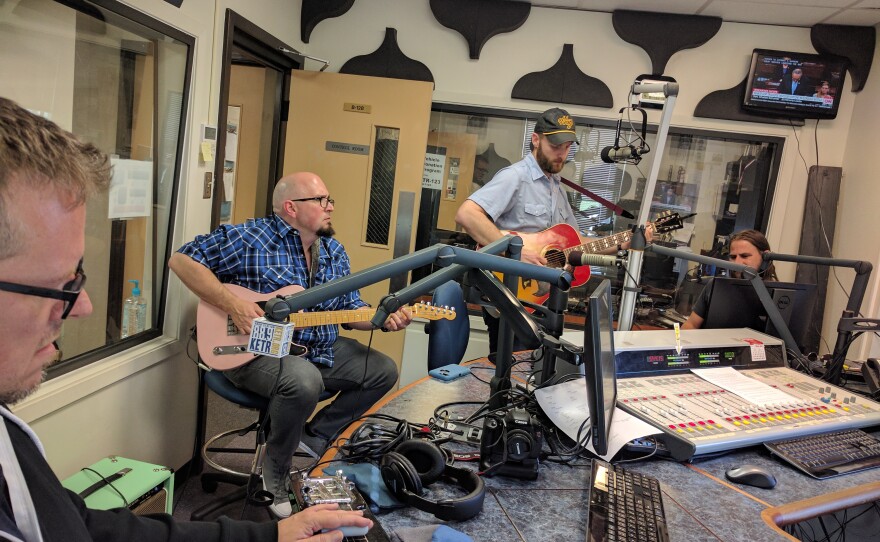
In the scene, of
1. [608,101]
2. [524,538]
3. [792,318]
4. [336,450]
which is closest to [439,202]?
[608,101]

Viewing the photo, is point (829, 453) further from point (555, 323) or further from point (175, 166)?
point (175, 166)

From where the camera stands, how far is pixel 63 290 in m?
0.74

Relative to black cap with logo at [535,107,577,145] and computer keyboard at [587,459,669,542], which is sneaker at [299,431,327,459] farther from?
black cap with logo at [535,107,577,145]

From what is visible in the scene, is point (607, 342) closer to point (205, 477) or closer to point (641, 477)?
point (641, 477)

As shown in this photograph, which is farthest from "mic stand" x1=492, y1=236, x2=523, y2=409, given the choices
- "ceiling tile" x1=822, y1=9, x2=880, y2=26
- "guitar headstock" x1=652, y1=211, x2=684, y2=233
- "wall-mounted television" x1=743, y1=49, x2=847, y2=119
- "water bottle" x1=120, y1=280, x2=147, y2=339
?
"ceiling tile" x1=822, y1=9, x2=880, y2=26

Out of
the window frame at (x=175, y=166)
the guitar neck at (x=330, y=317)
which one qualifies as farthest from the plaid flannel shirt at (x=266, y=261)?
the window frame at (x=175, y=166)

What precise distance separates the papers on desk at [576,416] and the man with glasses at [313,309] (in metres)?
0.84

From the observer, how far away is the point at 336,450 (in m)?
1.35

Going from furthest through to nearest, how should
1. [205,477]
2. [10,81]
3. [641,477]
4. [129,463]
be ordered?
[205,477] → [129,463] → [10,81] → [641,477]

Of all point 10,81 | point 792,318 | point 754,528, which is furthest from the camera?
point 792,318

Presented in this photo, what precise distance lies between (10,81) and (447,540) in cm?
170

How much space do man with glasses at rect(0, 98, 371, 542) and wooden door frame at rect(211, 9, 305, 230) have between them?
A: 2.00 meters

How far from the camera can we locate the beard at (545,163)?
3045 mm

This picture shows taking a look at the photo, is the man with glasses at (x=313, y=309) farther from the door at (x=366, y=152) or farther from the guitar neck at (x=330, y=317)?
the door at (x=366, y=152)
